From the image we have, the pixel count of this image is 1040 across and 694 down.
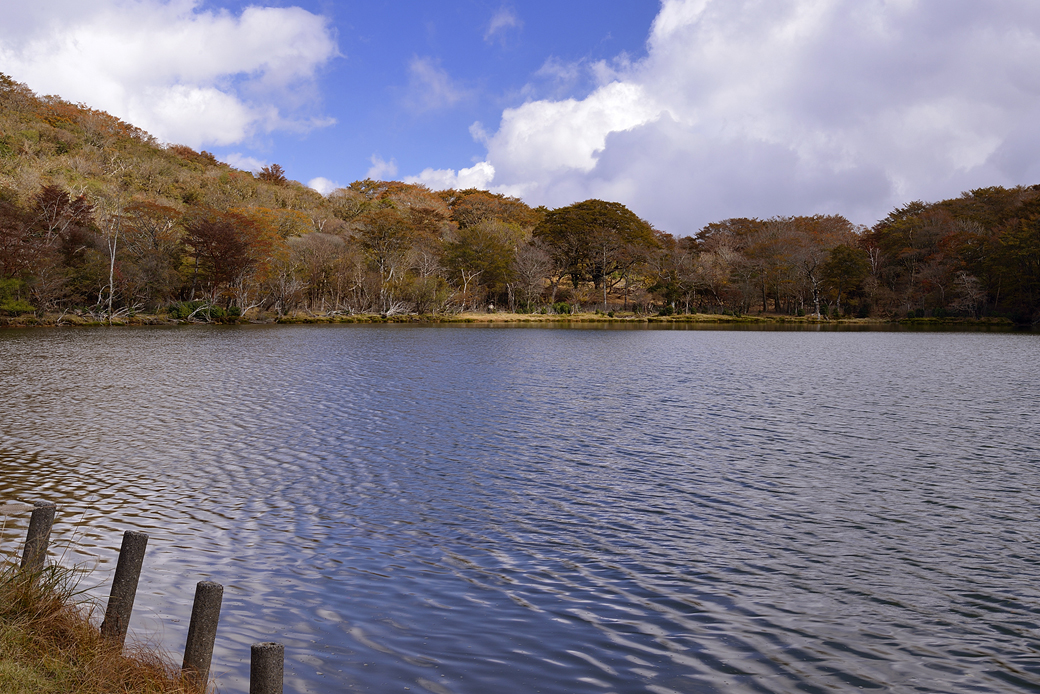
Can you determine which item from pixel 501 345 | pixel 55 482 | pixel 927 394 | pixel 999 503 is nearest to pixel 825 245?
pixel 501 345

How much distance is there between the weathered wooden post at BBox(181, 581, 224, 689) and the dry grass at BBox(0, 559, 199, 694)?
97mm

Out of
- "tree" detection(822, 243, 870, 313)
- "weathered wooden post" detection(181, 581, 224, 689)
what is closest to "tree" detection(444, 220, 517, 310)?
"tree" detection(822, 243, 870, 313)

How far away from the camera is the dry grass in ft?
13.3

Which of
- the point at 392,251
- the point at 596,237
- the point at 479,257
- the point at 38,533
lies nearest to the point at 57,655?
the point at 38,533

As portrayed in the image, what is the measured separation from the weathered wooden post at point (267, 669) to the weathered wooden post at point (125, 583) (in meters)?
1.59

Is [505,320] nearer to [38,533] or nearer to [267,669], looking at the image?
[38,533]

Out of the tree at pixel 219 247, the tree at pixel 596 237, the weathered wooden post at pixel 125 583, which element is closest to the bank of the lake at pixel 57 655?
the weathered wooden post at pixel 125 583

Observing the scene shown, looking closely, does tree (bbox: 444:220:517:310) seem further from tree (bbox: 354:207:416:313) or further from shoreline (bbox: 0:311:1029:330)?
tree (bbox: 354:207:416:313)

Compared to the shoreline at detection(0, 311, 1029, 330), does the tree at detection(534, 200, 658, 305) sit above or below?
above

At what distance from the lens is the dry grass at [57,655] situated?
4055mm

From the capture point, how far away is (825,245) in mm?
88500

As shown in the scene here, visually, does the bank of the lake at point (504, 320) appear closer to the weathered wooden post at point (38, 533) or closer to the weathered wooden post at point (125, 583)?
the weathered wooden post at point (38, 533)

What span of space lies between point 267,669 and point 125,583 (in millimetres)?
1772

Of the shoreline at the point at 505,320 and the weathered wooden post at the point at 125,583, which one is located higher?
the shoreline at the point at 505,320
